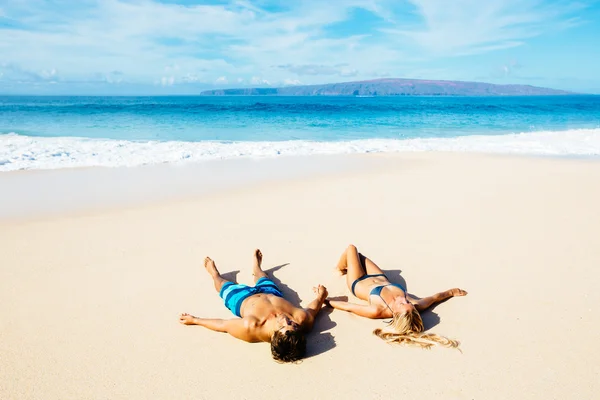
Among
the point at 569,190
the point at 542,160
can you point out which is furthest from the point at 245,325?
the point at 542,160

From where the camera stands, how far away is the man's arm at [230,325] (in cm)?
373

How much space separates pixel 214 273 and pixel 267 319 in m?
1.36

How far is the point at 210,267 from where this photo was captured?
5.04 m

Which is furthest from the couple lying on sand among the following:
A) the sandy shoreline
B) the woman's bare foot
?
the woman's bare foot

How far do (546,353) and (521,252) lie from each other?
7.59 ft

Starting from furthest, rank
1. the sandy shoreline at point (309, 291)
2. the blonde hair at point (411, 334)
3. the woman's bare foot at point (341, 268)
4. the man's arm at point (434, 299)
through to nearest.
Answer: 1. the woman's bare foot at point (341, 268)
2. the man's arm at point (434, 299)
3. the blonde hair at point (411, 334)
4. the sandy shoreline at point (309, 291)

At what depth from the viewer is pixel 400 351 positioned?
3.62m

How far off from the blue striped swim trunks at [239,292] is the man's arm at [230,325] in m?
0.26

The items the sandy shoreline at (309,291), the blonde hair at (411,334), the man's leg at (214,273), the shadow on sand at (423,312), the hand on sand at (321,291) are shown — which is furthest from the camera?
the man's leg at (214,273)

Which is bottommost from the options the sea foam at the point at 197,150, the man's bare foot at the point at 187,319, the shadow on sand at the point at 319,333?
the shadow on sand at the point at 319,333

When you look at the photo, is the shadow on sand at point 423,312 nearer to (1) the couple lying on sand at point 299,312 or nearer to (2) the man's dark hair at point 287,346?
(1) the couple lying on sand at point 299,312

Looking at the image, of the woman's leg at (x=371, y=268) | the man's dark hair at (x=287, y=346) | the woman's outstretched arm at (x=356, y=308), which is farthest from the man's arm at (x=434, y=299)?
the man's dark hair at (x=287, y=346)

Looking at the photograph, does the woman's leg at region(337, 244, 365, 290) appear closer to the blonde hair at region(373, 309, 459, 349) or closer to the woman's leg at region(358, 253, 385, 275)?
the woman's leg at region(358, 253, 385, 275)

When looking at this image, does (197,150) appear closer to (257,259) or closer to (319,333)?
(257,259)
